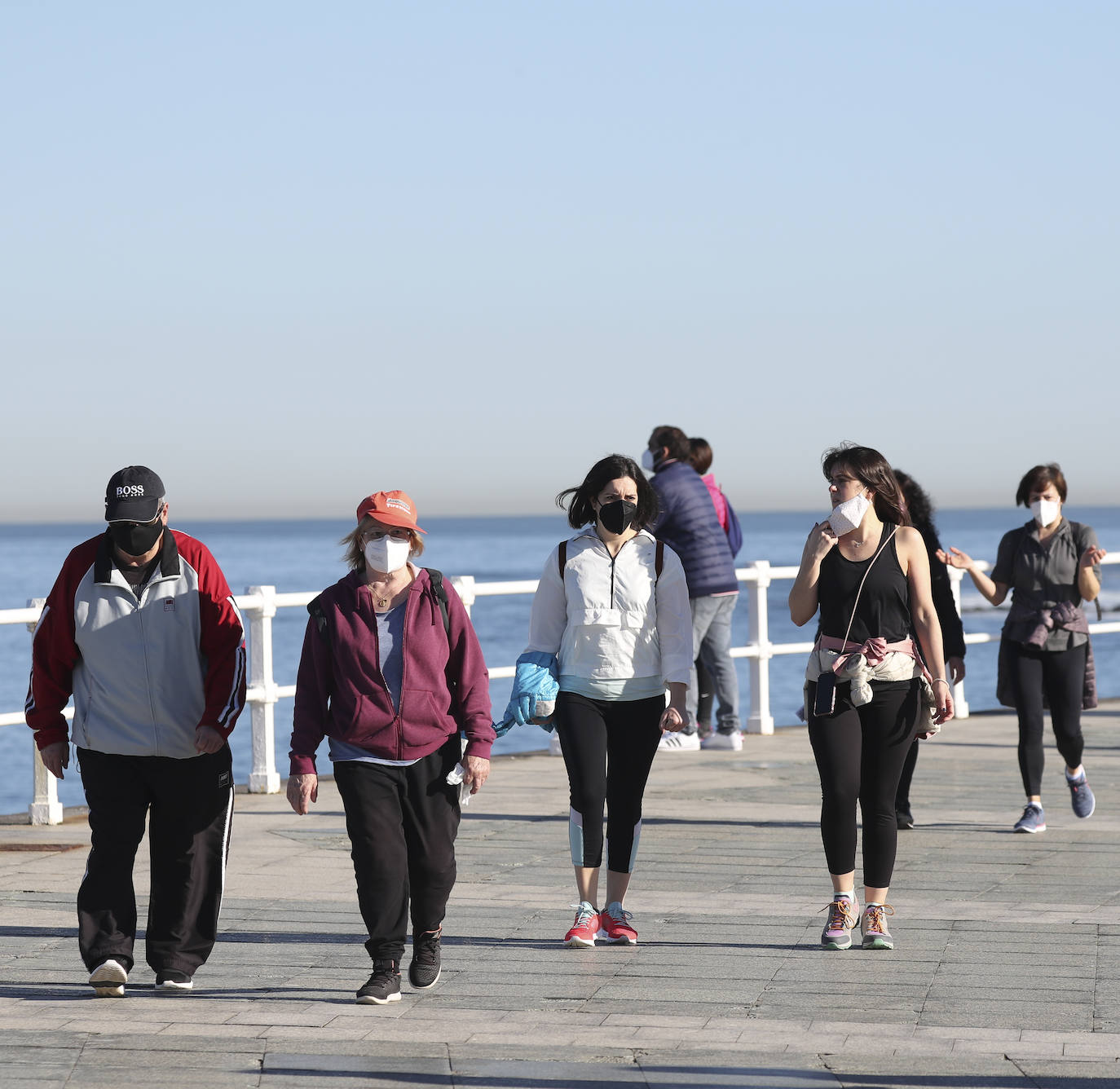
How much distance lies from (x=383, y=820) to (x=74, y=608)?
120cm

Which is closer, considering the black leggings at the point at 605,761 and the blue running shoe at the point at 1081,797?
the black leggings at the point at 605,761

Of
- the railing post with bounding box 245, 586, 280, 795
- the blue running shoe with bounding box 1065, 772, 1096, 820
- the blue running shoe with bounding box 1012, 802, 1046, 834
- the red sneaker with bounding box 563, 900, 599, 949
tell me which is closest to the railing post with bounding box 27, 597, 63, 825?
the railing post with bounding box 245, 586, 280, 795

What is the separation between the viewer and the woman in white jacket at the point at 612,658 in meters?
6.39

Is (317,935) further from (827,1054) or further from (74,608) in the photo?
(827,1054)

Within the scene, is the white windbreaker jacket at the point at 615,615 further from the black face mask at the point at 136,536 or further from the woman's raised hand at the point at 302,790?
the black face mask at the point at 136,536

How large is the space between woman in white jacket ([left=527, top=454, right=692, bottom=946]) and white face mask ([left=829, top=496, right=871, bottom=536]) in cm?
58

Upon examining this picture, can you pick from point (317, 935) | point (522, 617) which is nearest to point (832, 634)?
point (317, 935)

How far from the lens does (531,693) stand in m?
6.28

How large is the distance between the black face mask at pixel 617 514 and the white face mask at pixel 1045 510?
3064 mm

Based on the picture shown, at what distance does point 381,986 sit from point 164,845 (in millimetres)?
875

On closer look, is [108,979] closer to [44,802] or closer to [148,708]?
[148,708]

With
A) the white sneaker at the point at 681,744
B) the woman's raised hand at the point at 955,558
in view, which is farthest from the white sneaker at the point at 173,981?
the white sneaker at the point at 681,744

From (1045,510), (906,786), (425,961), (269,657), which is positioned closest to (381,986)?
(425,961)

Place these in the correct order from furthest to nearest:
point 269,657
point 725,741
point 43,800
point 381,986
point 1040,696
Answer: point 725,741
point 269,657
point 43,800
point 1040,696
point 381,986
